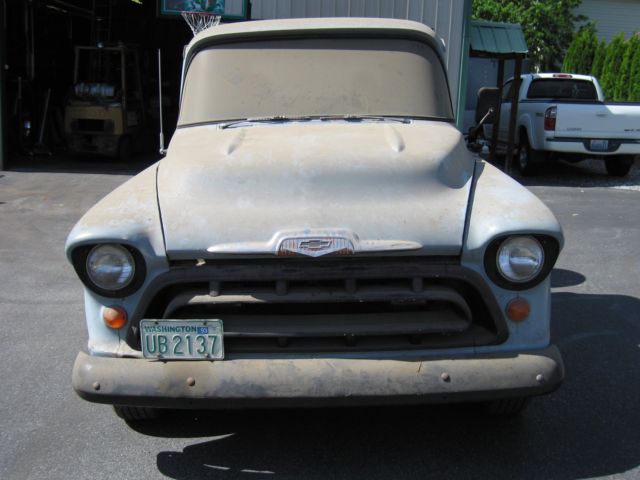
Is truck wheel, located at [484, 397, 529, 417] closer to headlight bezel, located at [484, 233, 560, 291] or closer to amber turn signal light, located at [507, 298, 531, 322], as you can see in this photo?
amber turn signal light, located at [507, 298, 531, 322]

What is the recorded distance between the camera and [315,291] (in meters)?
2.86

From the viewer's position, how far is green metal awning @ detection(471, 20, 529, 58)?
16.3 m

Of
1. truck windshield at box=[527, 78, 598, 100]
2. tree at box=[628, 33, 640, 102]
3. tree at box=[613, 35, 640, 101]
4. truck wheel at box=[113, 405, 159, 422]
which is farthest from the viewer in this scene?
tree at box=[613, 35, 640, 101]

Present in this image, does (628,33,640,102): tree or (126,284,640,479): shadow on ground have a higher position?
(628,33,640,102): tree

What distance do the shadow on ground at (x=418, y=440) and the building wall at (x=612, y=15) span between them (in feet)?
95.3

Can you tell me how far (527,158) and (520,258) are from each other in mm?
10101

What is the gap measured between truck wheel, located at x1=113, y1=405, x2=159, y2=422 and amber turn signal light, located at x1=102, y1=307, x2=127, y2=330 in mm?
587

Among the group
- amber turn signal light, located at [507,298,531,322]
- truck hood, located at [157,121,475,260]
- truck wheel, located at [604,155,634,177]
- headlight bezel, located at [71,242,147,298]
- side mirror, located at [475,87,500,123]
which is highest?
side mirror, located at [475,87,500,123]

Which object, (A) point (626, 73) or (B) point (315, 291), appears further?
(A) point (626, 73)

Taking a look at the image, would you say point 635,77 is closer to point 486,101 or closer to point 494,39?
point 494,39

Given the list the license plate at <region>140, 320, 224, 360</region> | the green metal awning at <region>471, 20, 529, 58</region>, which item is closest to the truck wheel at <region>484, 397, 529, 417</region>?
the license plate at <region>140, 320, 224, 360</region>

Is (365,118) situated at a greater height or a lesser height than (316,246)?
greater

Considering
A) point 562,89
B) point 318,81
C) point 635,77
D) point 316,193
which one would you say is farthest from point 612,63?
point 316,193

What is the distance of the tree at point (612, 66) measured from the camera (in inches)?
763
